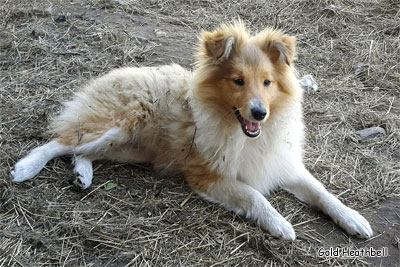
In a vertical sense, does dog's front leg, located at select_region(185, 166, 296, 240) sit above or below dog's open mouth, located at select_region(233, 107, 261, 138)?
below

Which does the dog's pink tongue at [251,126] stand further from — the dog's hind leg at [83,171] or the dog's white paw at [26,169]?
the dog's white paw at [26,169]

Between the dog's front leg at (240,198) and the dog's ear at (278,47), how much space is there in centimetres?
115

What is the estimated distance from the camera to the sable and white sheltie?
12.2ft

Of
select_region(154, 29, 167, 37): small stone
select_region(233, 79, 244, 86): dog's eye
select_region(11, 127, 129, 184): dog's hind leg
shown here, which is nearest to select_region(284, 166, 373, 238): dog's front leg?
select_region(233, 79, 244, 86): dog's eye

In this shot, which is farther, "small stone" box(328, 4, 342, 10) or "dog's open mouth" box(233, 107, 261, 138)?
"small stone" box(328, 4, 342, 10)

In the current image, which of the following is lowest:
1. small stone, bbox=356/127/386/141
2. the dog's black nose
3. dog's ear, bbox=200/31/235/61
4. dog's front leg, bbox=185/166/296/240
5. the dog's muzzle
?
small stone, bbox=356/127/386/141

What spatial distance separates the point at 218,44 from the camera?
3723mm

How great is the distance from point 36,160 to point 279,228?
2.29 meters

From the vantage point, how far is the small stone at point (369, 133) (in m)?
5.09

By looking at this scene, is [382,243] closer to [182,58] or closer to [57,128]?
[57,128]

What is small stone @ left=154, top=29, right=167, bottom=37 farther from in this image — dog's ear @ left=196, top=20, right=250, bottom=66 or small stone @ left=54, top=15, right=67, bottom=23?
dog's ear @ left=196, top=20, right=250, bottom=66

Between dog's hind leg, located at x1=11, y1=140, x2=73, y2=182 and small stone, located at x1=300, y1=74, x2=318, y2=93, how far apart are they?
10.4 feet

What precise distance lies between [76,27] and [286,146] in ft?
14.5

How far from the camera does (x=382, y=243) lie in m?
3.63
